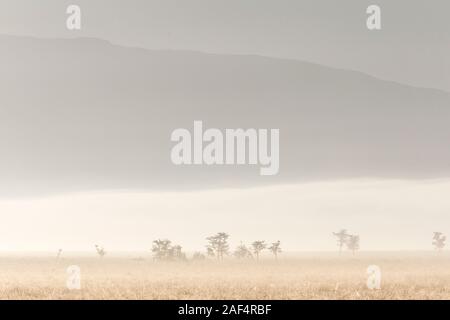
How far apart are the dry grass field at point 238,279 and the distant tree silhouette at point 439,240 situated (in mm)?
408

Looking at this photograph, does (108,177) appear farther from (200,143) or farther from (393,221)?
(393,221)

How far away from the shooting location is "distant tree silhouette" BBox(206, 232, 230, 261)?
3593 centimetres

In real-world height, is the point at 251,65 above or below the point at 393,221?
above

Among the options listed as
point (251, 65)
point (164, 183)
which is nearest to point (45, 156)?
point (164, 183)

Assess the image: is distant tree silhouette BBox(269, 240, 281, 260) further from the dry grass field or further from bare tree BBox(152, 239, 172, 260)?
bare tree BBox(152, 239, 172, 260)

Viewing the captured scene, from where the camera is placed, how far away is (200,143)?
91.5 feet

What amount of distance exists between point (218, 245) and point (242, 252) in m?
1.66

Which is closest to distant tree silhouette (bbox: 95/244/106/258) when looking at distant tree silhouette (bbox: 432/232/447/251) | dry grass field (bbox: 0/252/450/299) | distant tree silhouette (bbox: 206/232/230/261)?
dry grass field (bbox: 0/252/450/299)

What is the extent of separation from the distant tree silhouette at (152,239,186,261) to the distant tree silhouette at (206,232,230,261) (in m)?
1.44

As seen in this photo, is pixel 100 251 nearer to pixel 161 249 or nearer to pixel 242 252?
pixel 161 249

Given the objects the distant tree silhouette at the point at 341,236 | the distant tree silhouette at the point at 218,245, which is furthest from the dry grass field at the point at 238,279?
the distant tree silhouette at the point at 341,236

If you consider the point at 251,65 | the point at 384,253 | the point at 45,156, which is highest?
the point at 251,65
